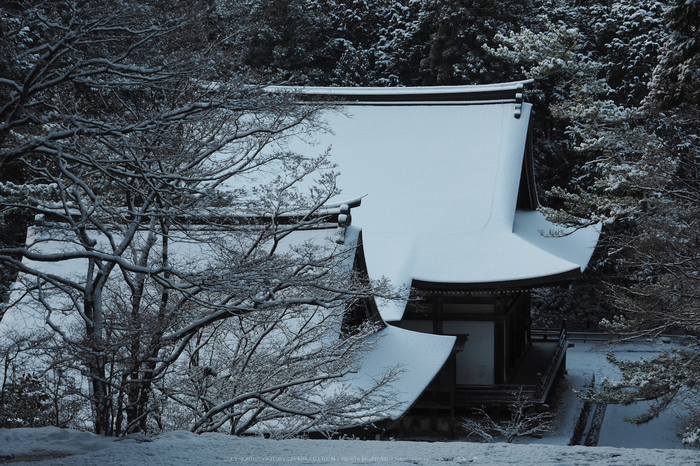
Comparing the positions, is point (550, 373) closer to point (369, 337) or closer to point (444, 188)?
point (444, 188)

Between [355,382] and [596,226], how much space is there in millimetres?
7851

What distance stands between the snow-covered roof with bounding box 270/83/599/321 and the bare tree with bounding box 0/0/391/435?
10.1 ft

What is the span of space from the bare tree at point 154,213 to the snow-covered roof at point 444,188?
10.1ft

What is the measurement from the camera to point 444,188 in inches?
493

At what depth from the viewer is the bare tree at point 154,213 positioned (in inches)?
Result: 140

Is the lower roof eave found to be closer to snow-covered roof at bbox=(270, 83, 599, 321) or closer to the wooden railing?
snow-covered roof at bbox=(270, 83, 599, 321)

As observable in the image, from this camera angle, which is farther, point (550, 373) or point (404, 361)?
point (550, 373)

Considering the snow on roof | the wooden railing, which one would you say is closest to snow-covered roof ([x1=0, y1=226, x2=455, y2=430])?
the snow on roof

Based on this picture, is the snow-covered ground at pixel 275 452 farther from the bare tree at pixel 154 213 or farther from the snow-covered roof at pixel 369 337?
the snow-covered roof at pixel 369 337

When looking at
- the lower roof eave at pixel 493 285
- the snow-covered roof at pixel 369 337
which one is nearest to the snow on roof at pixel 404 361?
the snow-covered roof at pixel 369 337

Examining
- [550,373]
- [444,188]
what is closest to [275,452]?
[550,373]

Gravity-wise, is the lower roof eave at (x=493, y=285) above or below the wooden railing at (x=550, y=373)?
above

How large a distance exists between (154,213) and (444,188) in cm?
881

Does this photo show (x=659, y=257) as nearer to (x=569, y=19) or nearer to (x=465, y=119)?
(x=465, y=119)
